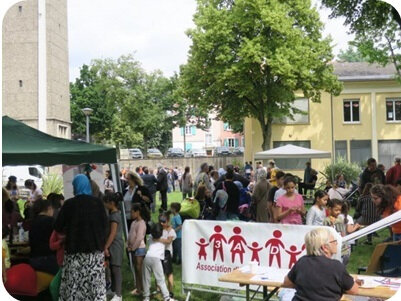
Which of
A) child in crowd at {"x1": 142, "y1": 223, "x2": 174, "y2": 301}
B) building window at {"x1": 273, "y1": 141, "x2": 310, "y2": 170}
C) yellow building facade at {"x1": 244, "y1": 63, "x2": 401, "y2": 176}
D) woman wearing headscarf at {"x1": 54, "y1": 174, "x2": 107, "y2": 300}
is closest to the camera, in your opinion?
woman wearing headscarf at {"x1": 54, "y1": 174, "x2": 107, "y2": 300}

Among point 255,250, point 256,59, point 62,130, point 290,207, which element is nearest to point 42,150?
point 255,250

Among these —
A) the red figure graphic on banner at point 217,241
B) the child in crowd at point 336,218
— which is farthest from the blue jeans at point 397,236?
the red figure graphic on banner at point 217,241

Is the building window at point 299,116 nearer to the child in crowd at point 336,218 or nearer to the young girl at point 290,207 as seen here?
the child in crowd at point 336,218

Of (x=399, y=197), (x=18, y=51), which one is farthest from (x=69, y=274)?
(x=18, y=51)

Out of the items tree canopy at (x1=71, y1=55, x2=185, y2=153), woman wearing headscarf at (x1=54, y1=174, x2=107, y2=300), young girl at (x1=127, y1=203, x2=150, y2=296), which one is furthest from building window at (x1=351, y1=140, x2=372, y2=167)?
woman wearing headscarf at (x1=54, y1=174, x2=107, y2=300)

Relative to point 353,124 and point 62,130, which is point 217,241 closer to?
point 353,124

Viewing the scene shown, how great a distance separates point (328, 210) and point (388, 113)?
28.4 m

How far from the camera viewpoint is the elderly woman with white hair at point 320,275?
154 inches

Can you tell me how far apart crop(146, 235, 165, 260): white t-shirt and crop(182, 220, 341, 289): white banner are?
35cm

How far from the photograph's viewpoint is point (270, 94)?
30.1m

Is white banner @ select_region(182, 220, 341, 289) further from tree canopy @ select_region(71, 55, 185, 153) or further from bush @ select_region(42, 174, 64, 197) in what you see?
tree canopy @ select_region(71, 55, 185, 153)

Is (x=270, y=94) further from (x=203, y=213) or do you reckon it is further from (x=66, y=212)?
(x=66, y=212)

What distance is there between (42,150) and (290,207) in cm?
353

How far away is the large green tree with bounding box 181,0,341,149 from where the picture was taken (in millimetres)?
29531
